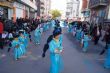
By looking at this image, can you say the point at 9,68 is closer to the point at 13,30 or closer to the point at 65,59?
the point at 65,59

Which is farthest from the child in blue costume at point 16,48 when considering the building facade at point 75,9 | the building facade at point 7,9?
the building facade at point 75,9

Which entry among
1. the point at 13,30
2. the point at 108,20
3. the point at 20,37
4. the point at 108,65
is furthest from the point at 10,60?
the point at 108,20

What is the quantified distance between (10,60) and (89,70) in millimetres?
3691

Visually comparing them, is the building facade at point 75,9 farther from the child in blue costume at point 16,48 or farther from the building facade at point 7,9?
the child in blue costume at point 16,48

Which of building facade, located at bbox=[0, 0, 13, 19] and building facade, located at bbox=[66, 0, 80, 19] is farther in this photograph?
building facade, located at bbox=[66, 0, 80, 19]

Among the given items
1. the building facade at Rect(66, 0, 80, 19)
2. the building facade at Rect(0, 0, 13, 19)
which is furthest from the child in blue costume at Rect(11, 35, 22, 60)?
the building facade at Rect(66, 0, 80, 19)

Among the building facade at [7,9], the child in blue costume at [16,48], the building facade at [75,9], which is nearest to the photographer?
the child in blue costume at [16,48]

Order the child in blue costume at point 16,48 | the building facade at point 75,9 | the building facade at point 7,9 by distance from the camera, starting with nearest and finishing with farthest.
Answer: the child in blue costume at point 16,48 → the building facade at point 7,9 → the building facade at point 75,9

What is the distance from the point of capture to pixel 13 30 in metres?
17.5

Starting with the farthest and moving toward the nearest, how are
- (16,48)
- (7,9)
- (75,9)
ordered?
(75,9)
(7,9)
(16,48)

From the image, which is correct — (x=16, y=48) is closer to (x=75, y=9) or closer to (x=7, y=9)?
(x=7, y=9)

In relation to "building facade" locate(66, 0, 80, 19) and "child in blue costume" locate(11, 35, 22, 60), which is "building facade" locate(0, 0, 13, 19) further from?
"building facade" locate(66, 0, 80, 19)

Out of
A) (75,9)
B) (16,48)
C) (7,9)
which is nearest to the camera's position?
(16,48)

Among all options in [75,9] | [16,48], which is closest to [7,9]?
[16,48]
